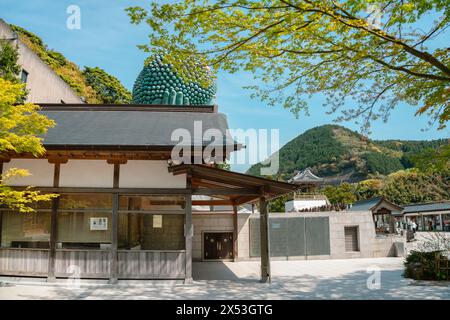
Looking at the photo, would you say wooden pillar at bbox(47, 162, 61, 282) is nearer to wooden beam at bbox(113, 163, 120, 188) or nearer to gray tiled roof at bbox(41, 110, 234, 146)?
gray tiled roof at bbox(41, 110, 234, 146)

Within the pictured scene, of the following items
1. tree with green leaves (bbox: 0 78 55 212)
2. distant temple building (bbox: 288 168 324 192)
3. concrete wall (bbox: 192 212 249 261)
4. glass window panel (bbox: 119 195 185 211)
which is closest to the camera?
tree with green leaves (bbox: 0 78 55 212)

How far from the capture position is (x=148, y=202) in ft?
34.2

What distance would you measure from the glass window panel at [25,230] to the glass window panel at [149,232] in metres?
2.27

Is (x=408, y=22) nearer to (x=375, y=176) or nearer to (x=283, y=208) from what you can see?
(x=283, y=208)

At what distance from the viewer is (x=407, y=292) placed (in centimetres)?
922

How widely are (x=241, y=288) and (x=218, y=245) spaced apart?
7211 mm

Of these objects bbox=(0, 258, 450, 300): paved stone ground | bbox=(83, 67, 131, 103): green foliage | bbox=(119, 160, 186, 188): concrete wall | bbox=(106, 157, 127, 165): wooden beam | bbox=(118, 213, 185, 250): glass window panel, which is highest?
bbox=(83, 67, 131, 103): green foliage

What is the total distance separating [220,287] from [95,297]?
131 inches

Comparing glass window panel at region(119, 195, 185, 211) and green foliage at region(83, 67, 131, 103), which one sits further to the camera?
green foliage at region(83, 67, 131, 103)

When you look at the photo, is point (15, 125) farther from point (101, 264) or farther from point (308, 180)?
point (308, 180)

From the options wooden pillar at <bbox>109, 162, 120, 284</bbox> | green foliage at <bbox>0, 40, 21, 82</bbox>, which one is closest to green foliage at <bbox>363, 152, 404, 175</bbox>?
green foliage at <bbox>0, 40, 21, 82</bbox>

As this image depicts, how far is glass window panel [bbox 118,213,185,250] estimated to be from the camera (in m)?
10.4

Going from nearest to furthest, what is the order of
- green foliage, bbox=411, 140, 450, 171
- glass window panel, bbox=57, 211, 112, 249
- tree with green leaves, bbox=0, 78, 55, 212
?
tree with green leaves, bbox=0, 78, 55, 212 → green foliage, bbox=411, 140, 450, 171 → glass window panel, bbox=57, 211, 112, 249

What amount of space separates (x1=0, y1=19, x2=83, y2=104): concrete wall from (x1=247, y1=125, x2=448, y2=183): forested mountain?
7608 cm
